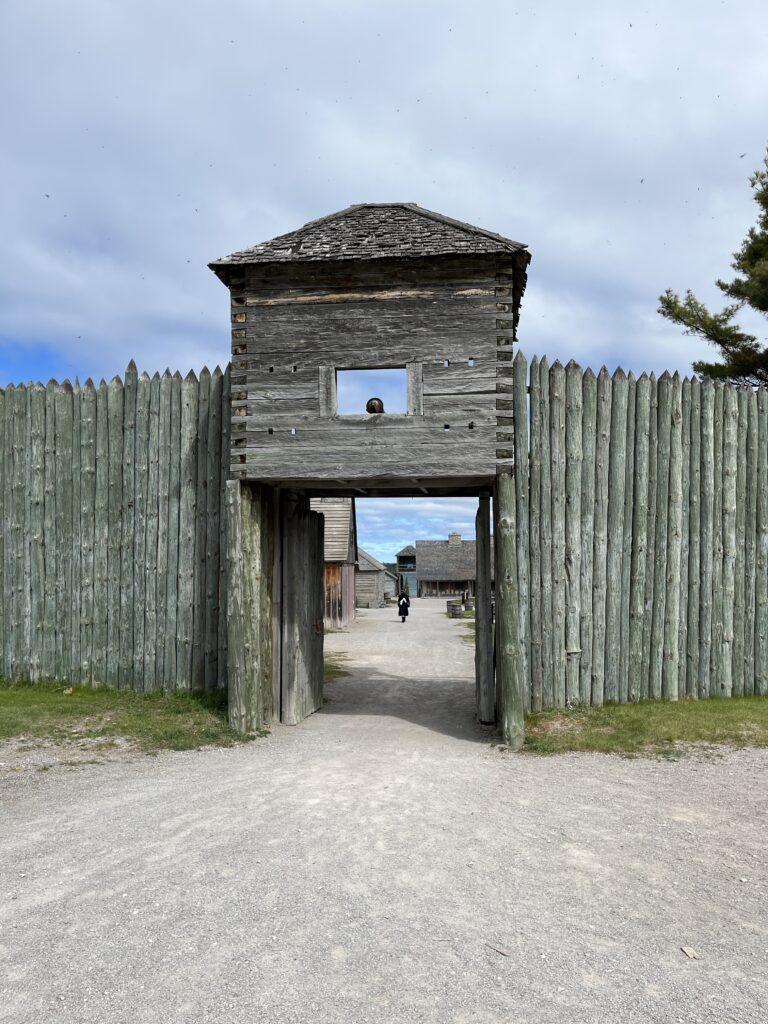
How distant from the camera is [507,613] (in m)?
8.80

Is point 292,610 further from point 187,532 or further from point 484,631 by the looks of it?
point 484,631

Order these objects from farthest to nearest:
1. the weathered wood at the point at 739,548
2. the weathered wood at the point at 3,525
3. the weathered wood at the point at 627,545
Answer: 1. the weathered wood at the point at 3,525
2. the weathered wood at the point at 739,548
3. the weathered wood at the point at 627,545

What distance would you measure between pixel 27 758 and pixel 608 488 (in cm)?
733

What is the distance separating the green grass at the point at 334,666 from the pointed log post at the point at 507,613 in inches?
215

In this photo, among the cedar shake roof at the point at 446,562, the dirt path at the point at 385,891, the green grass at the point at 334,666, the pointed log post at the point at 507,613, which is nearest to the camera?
the dirt path at the point at 385,891

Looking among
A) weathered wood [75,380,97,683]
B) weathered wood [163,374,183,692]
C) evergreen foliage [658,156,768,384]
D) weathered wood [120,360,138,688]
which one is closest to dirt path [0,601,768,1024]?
weathered wood [163,374,183,692]

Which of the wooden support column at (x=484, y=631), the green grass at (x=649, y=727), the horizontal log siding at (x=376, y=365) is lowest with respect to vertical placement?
the green grass at (x=649, y=727)

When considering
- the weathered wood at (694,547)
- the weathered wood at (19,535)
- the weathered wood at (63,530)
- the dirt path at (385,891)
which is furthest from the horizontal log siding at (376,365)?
the weathered wood at (19,535)

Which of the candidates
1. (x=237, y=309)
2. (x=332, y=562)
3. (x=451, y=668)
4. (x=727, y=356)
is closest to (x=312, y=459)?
(x=237, y=309)

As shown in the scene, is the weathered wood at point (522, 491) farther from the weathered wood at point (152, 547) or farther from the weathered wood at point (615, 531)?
the weathered wood at point (152, 547)

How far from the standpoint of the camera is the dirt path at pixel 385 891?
3.37m

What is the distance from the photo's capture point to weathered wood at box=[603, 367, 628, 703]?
9.41m

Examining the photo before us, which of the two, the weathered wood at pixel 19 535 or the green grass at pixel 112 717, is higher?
the weathered wood at pixel 19 535

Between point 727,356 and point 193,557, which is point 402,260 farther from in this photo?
point 727,356
